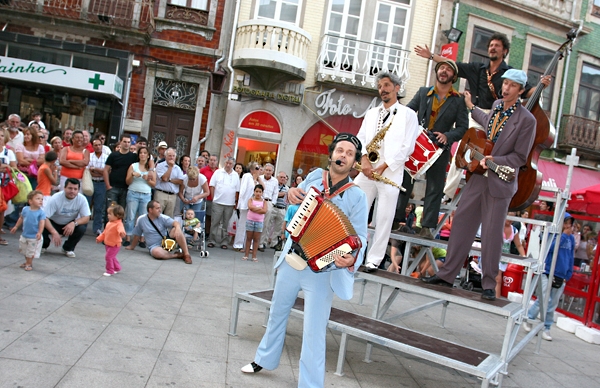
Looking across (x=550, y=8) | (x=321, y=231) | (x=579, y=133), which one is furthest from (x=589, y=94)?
(x=321, y=231)

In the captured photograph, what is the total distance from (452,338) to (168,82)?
12.2 metres

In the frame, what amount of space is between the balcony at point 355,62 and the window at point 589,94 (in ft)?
24.7

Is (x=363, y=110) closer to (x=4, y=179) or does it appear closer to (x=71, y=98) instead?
(x=71, y=98)

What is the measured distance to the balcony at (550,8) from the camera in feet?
60.4

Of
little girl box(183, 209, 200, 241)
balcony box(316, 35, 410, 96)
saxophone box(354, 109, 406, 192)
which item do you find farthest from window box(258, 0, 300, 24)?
saxophone box(354, 109, 406, 192)

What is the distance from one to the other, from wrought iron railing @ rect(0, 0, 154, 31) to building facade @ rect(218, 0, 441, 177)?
9.24ft

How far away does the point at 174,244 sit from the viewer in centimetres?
919

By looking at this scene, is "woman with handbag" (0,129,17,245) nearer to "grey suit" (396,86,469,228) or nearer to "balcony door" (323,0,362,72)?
"grey suit" (396,86,469,228)

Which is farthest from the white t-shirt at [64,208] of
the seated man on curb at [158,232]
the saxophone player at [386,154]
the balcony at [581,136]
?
the balcony at [581,136]

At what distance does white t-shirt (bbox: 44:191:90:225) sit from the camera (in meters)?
7.90

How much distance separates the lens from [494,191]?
16.5 feet

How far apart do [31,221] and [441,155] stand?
5211mm

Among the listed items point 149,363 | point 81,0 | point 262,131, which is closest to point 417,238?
point 149,363

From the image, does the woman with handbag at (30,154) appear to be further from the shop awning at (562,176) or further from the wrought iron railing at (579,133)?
the wrought iron railing at (579,133)
